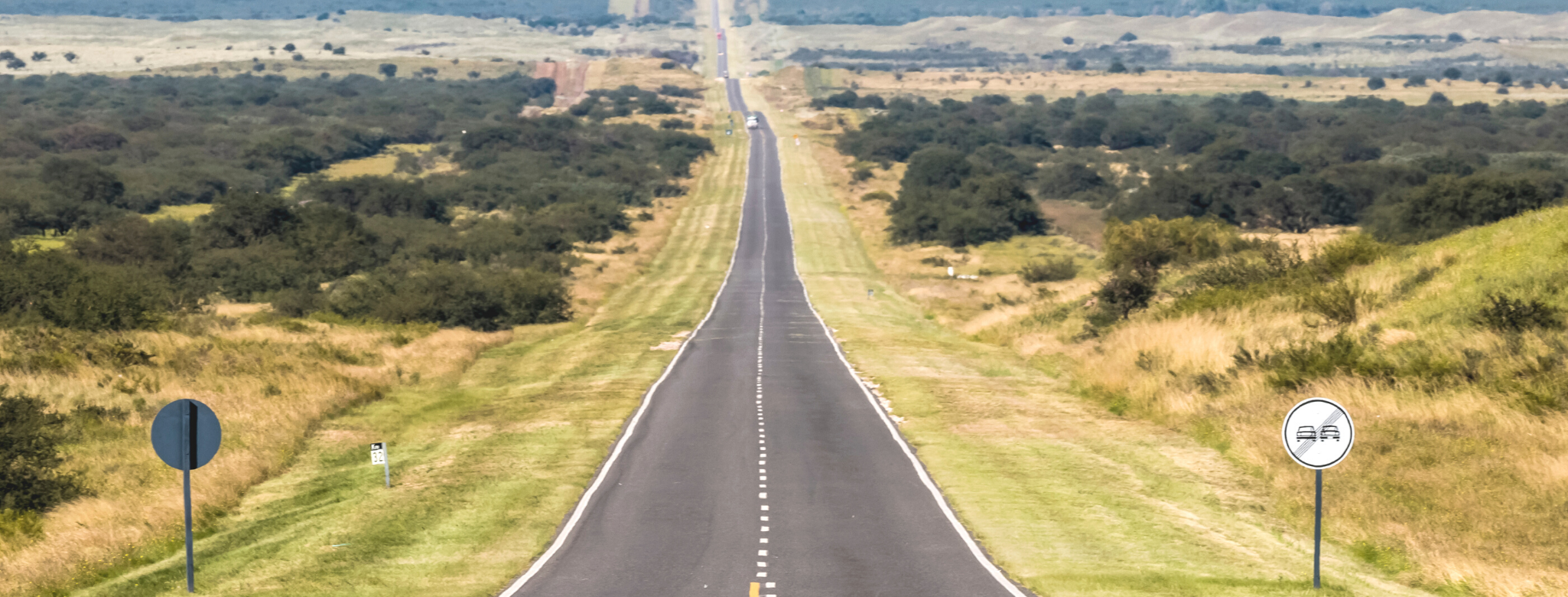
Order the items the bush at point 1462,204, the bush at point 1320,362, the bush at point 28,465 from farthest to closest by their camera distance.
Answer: the bush at point 1462,204
the bush at point 1320,362
the bush at point 28,465

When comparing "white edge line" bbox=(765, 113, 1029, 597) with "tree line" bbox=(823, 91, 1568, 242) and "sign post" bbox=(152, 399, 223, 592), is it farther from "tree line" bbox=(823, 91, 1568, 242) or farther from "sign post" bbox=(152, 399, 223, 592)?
"tree line" bbox=(823, 91, 1568, 242)

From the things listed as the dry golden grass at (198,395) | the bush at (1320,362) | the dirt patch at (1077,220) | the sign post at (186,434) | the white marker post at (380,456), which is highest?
the sign post at (186,434)

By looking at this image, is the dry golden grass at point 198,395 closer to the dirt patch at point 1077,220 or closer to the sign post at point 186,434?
the sign post at point 186,434

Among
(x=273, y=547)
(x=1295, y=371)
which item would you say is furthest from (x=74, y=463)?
(x=1295, y=371)

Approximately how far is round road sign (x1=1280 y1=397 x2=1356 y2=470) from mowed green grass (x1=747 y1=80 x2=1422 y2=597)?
85.3 inches

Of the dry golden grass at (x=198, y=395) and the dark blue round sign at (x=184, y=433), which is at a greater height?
the dark blue round sign at (x=184, y=433)

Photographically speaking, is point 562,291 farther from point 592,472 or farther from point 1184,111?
point 1184,111

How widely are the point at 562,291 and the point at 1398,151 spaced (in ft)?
330

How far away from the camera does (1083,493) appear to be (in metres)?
23.0

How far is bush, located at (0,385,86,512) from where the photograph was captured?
78.9 ft

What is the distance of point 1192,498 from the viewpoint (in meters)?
22.7

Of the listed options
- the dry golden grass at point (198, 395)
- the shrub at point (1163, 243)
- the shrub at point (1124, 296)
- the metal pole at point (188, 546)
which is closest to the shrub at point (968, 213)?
the shrub at point (1163, 243)

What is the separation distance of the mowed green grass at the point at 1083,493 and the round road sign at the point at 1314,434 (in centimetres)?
217

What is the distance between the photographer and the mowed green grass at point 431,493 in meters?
17.8
